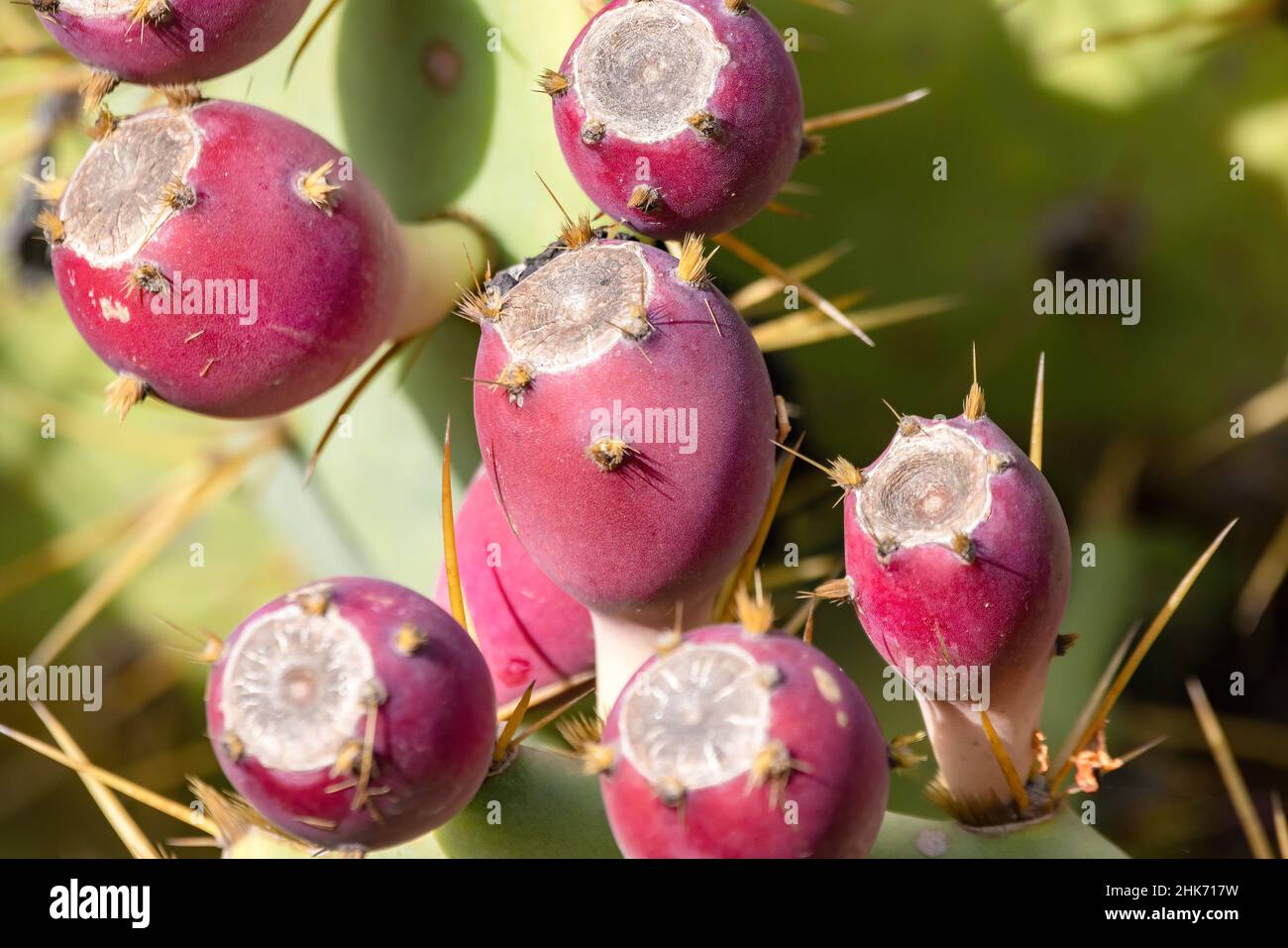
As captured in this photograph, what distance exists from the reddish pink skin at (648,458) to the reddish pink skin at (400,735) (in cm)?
9

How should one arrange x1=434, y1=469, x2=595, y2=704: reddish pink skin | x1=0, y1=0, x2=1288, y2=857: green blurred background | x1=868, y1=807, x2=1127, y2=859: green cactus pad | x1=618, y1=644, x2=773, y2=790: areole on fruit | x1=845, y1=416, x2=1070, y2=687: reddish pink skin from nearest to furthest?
x1=618, y1=644, x2=773, y2=790: areole on fruit
x1=845, y1=416, x2=1070, y2=687: reddish pink skin
x1=868, y1=807, x2=1127, y2=859: green cactus pad
x1=434, y1=469, x2=595, y2=704: reddish pink skin
x1=0, y1=0, x2=1288, y2=857: green blurred background

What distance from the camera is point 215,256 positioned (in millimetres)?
768

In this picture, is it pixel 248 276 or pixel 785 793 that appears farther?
pixel 248 276

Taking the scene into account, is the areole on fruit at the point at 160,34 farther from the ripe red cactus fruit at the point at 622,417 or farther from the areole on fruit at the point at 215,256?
the ripe red cactus fruit at the point at 622,417

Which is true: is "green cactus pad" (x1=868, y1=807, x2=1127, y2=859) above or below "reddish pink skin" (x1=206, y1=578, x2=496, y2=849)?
below

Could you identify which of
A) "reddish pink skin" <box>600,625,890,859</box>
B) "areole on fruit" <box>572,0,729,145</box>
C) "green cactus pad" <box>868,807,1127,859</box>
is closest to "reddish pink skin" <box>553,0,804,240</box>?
"areole on fruit" <box>572,0,729,145</box>

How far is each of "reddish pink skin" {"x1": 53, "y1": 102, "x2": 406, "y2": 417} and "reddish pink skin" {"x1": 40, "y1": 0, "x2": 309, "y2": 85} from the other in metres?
0.04

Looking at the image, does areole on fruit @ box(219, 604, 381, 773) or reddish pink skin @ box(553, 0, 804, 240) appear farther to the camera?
reddish pink skin @ box(553, 0, 804, 240)

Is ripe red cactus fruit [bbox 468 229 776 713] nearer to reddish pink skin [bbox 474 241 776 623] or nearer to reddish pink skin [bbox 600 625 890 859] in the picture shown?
reddish pink skin [bbox 474 241 776 623]

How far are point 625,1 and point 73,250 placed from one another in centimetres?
35

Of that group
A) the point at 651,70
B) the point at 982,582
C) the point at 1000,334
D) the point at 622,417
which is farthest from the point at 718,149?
the point at 1000,334

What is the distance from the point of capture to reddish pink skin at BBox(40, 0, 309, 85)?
82 cm

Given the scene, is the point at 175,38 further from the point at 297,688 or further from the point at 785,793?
the point at 785,793

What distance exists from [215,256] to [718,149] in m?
0.28
